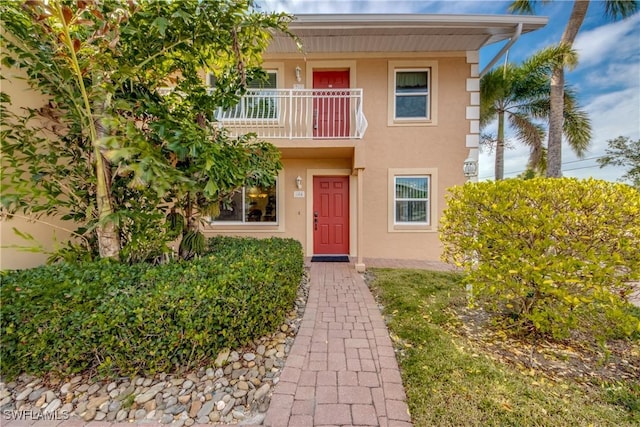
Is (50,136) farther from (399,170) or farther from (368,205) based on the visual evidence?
(399,170)

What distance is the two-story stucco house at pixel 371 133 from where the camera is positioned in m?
6.16

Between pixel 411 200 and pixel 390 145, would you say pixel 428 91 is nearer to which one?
pixel 390 145

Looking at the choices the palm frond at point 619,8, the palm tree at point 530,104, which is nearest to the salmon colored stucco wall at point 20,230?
the palm tree at point 530,104

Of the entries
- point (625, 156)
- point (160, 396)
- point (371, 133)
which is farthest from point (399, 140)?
point (625, 156)

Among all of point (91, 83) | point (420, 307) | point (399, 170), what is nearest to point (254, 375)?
point (420, 307)

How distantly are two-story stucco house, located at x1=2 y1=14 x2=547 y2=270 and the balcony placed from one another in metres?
0.03

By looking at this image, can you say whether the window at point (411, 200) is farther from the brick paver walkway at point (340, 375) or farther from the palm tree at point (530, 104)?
the palm tree at point (530, 104)

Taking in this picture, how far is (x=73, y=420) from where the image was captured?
1.88 m

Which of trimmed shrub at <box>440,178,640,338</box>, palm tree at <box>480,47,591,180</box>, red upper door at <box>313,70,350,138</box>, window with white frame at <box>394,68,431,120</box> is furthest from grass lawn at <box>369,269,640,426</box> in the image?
palm tree at <box>480,47,591,180</box>

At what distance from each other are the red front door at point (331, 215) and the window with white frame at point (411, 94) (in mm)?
2328

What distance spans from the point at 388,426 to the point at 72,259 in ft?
12.3

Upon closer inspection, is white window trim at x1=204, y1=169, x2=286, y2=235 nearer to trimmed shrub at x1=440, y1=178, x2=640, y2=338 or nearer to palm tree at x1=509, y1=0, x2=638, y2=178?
trimmed shrub at x1=440, y1=178, x2=640, y2=338

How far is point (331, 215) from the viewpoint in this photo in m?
6.84

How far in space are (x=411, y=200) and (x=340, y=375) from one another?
517 centimetres
